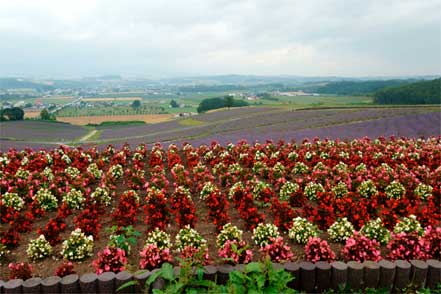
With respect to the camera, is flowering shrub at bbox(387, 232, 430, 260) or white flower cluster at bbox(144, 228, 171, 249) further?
white flower cluster at bbox(144, 228, 171, 249)

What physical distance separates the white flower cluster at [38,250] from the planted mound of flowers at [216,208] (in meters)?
0.02

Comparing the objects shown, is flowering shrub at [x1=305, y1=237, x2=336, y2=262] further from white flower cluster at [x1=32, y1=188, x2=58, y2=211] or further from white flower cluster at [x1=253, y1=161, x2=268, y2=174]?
white flower cluster at [x1=32, y1=188, x2=58, y2=211]

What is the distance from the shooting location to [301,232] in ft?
23.1

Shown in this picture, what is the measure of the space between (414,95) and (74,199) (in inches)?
3518

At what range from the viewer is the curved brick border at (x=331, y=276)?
17.9 feet

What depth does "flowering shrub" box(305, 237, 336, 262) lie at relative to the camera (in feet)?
19.8

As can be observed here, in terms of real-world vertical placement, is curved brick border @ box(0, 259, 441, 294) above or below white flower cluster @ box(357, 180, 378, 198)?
below

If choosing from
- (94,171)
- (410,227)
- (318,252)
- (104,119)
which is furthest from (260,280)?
(104,119)

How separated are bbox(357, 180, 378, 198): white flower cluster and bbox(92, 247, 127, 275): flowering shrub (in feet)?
22.0

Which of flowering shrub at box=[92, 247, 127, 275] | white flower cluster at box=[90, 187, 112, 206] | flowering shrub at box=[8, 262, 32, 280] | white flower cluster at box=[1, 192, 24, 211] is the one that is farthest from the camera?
white flower cluster at box=[90, 187, 112, 206]

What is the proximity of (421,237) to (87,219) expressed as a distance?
6.73m

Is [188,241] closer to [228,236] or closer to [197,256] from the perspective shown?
[228,236]

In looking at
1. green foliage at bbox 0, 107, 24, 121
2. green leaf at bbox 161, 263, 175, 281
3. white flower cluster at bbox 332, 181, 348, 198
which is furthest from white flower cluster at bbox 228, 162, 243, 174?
green foliage at bbox 0, 107, 24, 121

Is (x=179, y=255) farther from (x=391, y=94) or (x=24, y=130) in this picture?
(x=391, y=94)
